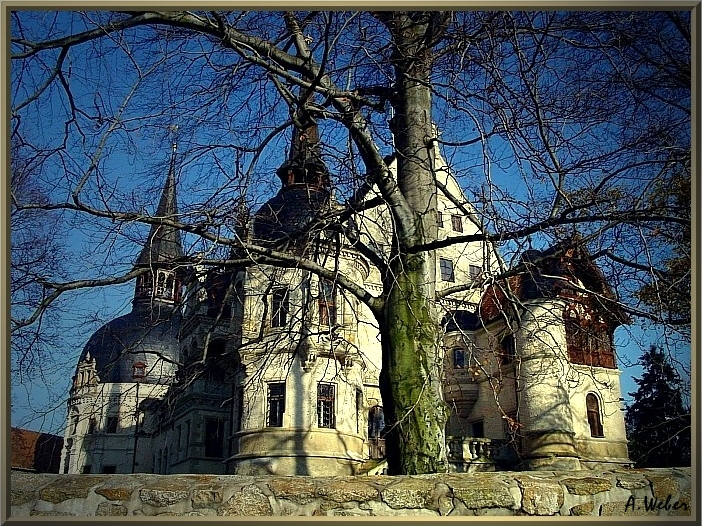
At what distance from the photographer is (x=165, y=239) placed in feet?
16.1

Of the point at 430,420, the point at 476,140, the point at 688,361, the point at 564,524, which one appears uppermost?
the point at 476,140

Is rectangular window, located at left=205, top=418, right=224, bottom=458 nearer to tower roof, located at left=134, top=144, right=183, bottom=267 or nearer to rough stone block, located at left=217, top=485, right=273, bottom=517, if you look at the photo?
tower roof, located at left=134, top=144, right=183, bottom=267

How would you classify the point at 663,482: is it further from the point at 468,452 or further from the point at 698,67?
the point at 468,452

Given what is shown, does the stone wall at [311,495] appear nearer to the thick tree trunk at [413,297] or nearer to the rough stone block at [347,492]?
the rough stone block at [347,492]

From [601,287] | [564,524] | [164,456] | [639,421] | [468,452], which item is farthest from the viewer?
[164,456]

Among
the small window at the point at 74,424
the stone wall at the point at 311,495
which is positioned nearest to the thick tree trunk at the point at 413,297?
the stone wall at the point at 311,495

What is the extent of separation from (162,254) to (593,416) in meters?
10.2

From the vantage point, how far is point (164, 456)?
1527cm

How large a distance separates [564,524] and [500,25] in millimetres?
2980

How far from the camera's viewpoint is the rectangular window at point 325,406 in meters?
14.8

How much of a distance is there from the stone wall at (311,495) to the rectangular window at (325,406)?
37.2ft

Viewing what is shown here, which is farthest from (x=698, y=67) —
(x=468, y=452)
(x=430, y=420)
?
(x=468, y=452)

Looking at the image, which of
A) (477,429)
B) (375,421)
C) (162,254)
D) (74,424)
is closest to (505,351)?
(162,254)

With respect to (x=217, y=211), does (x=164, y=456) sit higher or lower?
lower
